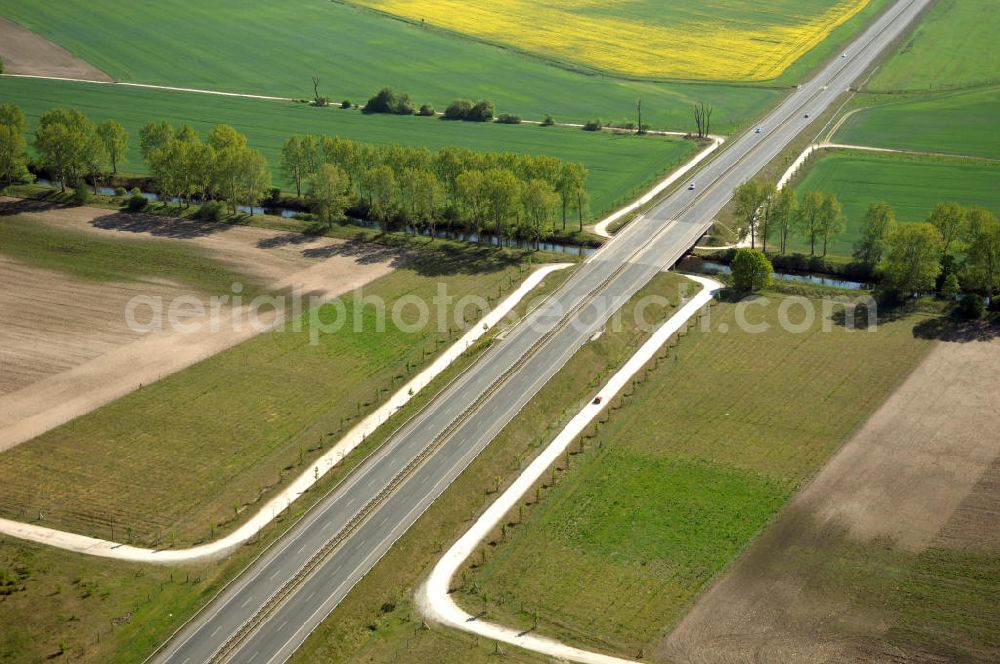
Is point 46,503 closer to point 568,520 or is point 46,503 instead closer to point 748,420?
point 568,520

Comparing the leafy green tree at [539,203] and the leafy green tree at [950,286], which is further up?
the leafy green tree at [539,203]

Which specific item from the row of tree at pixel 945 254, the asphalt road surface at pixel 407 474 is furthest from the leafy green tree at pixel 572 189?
the row of tree at pixel 945 254

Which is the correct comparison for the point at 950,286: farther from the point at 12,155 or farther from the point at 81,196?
the point at 12,155

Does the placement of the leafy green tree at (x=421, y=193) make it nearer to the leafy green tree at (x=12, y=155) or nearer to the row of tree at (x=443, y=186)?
the row of tree at (x=443, y=186)

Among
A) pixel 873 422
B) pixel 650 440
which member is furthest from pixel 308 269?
pixel 873 422

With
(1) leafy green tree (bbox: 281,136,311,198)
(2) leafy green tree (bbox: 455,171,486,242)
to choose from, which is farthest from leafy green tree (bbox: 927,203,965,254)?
(1) leafy green tree (bbox: 281,136,311,198)

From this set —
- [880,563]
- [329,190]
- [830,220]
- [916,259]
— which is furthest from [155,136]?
[880,563]
